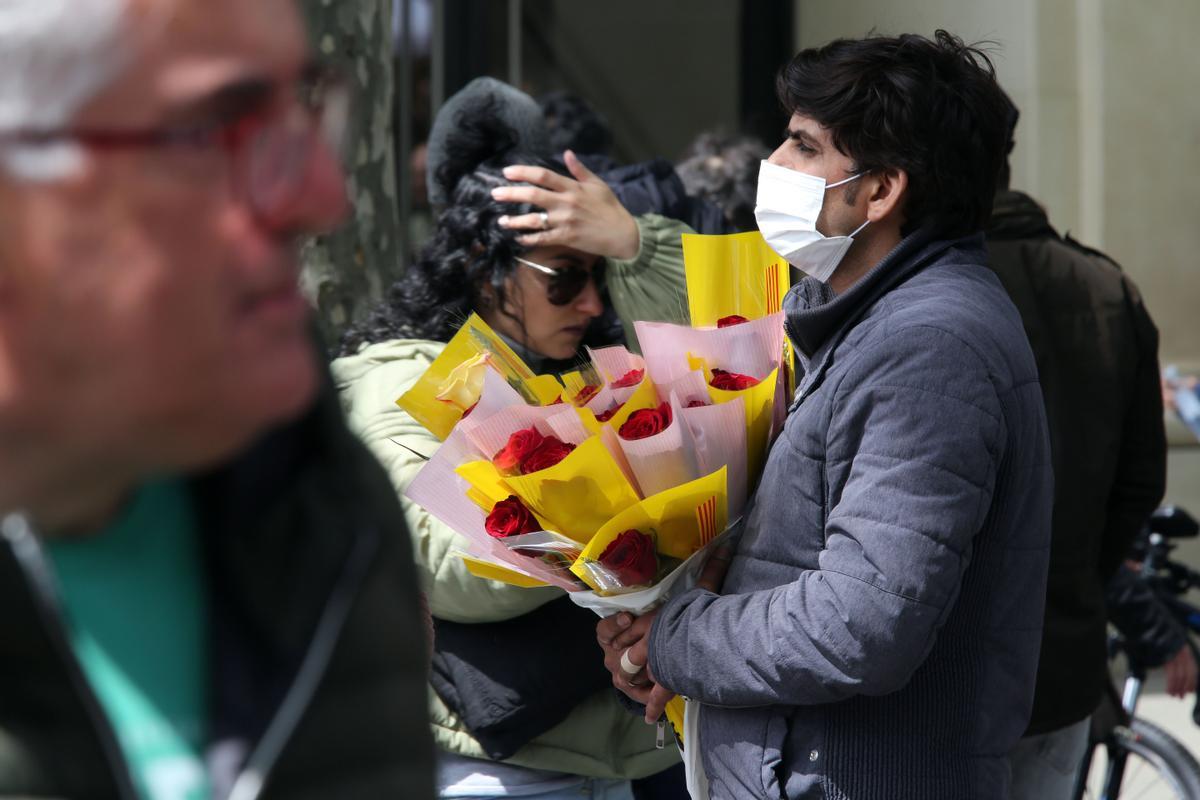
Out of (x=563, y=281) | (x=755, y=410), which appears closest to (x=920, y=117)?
(x=755, y=410)

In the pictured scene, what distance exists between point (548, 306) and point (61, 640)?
2.12m

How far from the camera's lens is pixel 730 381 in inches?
89.3

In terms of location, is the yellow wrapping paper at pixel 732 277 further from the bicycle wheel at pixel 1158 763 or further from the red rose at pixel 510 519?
the bicycle wheel at pixel 1158 763

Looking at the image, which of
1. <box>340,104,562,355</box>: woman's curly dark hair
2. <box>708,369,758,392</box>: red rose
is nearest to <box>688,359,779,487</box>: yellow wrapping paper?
<box>708,369,758,392</box>: red rose

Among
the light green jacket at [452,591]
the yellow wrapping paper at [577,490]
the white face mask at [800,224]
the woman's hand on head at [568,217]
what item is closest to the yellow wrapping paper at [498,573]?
the light green jacket at [452,591]

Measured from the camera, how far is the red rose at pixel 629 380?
2309mm

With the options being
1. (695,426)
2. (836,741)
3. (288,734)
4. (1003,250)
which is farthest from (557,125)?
(288,734)

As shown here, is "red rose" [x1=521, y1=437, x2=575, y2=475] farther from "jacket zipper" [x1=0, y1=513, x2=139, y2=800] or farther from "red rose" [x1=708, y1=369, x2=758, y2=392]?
"jacket zipper" [x1=0, y1=513, x2=139, y2=800]

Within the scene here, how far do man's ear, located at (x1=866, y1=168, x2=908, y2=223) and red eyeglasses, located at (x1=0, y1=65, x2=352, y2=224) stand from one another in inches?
62.0

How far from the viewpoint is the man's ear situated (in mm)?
2277

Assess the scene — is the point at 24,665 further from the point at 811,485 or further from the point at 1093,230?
the point at 1093,230

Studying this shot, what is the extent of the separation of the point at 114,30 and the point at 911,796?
1.64 meters

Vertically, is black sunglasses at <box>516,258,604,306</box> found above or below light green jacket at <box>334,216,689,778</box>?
above

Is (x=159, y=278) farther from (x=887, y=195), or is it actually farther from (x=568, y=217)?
(x=568, y=217)
